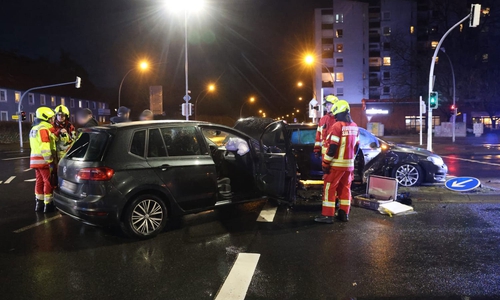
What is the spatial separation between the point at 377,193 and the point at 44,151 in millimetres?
6262

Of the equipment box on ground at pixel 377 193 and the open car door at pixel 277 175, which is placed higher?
the open car door at pixel 277 175

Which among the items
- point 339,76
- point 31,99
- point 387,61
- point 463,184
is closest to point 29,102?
point 31,99

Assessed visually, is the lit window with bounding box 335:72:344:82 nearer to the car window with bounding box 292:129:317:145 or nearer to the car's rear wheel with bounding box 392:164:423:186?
the car's rear wheel with bounding box 392:164:423:186

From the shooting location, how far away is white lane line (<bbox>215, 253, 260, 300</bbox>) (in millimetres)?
3877

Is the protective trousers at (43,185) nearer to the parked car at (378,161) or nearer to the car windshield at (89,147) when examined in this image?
the car windshield at (89,147)

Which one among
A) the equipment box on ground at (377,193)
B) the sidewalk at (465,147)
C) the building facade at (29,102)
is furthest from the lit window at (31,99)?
the equipment box on ground at (377,193)

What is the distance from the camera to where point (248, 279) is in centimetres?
426

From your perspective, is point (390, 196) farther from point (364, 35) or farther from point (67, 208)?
point (364, 35)

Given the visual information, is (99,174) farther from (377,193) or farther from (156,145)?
(377,193)

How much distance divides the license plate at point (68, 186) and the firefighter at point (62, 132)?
175cm

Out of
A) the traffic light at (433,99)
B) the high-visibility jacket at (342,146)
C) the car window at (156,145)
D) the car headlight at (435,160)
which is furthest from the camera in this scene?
the traffic light at (433,99)

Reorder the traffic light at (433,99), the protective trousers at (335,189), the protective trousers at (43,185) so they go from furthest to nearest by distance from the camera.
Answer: the traffic light at (433,99) → the protective trousers at (43,185) → the protective trousers at (335,189)

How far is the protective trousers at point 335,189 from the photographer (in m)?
6.28

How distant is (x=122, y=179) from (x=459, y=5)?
46.0 metres
